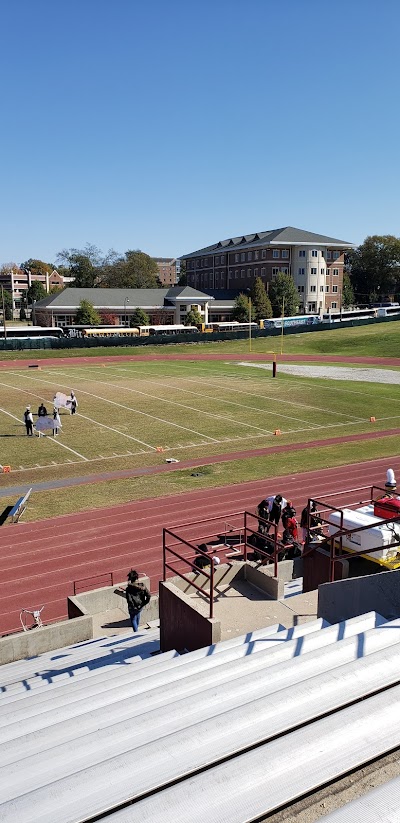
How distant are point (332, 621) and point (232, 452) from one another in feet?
65.0

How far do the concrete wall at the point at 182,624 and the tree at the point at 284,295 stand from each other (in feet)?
339

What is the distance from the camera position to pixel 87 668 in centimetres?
833

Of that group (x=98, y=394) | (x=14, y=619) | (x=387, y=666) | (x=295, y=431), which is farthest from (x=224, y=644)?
(x=98, y=394)

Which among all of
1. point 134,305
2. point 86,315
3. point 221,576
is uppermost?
point 134,305

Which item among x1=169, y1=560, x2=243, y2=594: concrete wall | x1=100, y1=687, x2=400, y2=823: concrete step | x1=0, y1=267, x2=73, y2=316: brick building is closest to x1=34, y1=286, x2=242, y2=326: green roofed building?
x1=0, y1=267, x2=73, y2=316: brick building

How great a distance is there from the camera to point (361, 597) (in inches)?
303

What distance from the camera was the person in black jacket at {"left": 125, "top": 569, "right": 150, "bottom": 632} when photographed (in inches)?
422

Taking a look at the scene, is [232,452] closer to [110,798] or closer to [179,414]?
[179,414]

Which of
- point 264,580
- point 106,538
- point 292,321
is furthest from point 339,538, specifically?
point 292,321

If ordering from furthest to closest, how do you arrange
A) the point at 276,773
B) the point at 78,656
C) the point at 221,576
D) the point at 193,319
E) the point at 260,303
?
1. the point at 260,303
2. the point at 193,319
3. the point at 221,576
4. the point at 78,656
5. the point at 276,773

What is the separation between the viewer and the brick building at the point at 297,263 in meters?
117

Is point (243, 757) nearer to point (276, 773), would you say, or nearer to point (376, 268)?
point (276, 773)

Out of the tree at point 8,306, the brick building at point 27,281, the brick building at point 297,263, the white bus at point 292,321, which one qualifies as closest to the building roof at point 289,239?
the brick building at point 297,263

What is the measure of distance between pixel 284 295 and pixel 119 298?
97.2 feet
